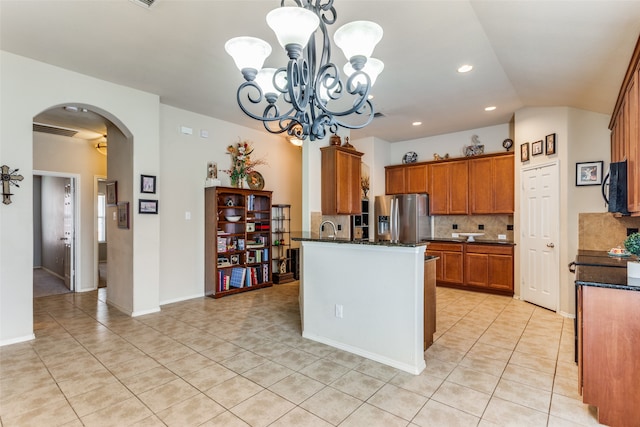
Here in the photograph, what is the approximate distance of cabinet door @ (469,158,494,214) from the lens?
5.51 meters

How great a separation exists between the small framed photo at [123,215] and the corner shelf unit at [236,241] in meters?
1.19

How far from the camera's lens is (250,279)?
5477mm

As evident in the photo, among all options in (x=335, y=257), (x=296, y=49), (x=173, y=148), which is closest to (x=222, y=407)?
(x=335, y=257)

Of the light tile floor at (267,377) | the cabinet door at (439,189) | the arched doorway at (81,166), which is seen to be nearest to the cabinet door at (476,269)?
the cabinet door at (439,189)

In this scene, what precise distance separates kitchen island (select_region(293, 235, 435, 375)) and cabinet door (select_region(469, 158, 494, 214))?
3.17 metres

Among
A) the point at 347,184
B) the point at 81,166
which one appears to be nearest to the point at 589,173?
the point at 347,184

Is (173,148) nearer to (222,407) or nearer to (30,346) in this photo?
(30,346)

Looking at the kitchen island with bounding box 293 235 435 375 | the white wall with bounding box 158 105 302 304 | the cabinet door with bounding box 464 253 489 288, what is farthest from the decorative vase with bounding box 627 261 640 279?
the white wall with bounding box 158 105 302 304

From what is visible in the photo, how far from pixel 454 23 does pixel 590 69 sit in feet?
4.72

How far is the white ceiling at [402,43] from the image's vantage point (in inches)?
93.9

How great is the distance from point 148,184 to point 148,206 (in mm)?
289

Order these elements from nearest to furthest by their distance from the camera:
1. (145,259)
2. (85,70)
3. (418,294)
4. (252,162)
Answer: (418,294) → (85,70) → (145,259) → (252,162)

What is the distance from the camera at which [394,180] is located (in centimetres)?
669

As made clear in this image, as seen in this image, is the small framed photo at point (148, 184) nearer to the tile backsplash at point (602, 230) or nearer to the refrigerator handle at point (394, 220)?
the refrigerator handle at point (394, 220)
